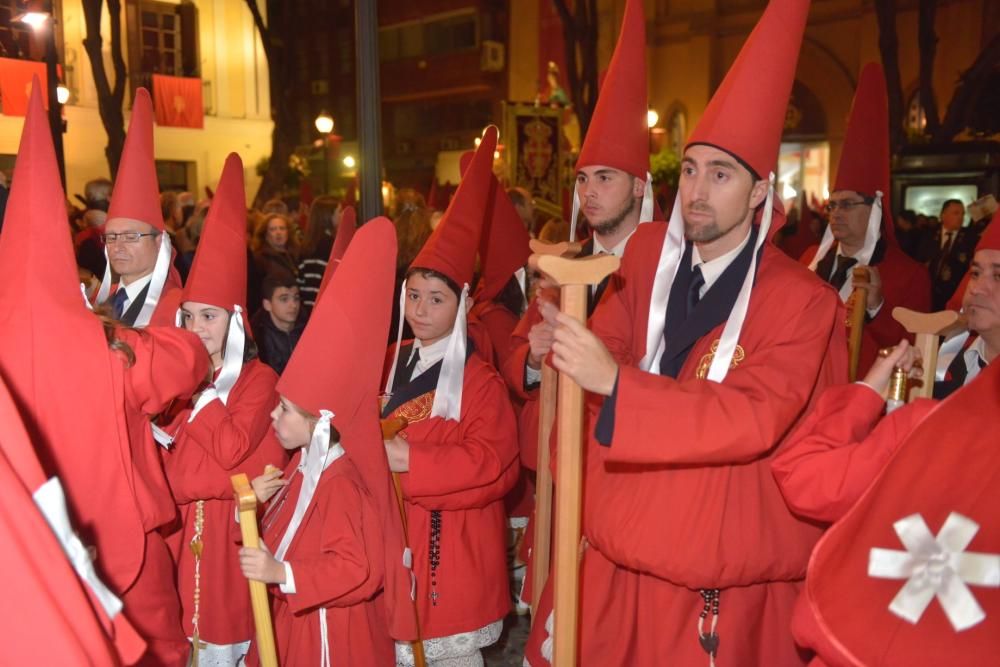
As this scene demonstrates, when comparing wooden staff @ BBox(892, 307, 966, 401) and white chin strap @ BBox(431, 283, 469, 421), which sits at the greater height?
wooden staff @ BBox(892, 307, 966, 401)

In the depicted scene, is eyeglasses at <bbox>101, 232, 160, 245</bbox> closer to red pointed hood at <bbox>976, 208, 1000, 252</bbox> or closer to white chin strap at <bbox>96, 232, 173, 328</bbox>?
white chin strap at <bbox>96, 232, 173, 328</bbox>

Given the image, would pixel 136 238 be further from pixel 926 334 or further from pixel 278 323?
pixel 926 334

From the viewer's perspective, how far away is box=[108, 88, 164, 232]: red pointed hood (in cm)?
362

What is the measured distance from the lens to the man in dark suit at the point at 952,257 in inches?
248

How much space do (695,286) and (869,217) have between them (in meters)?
2.67

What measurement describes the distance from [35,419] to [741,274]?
1790 millimetres

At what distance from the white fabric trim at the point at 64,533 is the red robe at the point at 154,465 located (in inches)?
41.8

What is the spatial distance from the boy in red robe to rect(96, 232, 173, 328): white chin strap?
1301 mm

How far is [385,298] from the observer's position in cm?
246

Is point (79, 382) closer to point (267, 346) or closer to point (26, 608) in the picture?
point (26, 608)

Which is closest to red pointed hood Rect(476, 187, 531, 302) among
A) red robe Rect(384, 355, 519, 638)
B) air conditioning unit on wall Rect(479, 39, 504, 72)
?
red robe Rect(384, 355, 519, 638)

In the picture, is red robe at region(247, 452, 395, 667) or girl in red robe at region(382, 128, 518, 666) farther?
girl in red robe at region(382, 128, 518, 666)

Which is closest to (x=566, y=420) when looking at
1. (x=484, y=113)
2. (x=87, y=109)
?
(x=87, y=109)

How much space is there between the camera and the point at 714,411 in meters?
1.88
